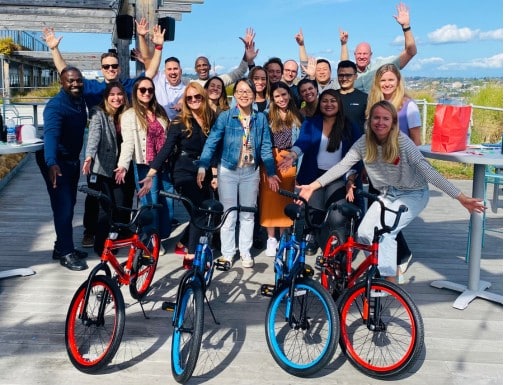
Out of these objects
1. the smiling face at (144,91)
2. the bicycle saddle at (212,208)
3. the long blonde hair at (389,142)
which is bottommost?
the bicycle saddle at (212,208)

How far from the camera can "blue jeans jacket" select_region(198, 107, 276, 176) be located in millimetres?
4594

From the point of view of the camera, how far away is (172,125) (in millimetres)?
4742

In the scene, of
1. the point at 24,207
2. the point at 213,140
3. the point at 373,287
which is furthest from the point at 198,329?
the point at 24,207

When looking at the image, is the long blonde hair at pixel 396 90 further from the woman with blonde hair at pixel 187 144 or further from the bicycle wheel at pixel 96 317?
the bicycle wheel at pixel 96 317

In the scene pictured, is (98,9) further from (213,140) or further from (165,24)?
(213,140)

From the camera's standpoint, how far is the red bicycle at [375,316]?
2.96m

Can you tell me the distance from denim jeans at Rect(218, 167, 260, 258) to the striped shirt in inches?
41.5

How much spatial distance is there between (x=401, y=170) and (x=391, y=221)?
356 mm

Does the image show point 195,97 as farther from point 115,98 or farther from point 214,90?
point 115,98

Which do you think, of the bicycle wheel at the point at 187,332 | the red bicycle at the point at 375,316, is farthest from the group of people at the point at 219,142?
the bicycle wheel at the point at 187,332

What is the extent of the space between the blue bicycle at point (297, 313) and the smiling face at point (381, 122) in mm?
848

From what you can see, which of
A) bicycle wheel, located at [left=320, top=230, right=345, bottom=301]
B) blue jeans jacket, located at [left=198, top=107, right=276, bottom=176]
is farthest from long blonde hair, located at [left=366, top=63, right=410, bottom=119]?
bicycle wheel, located at [left=320, top=230, right=345, bottom=301]

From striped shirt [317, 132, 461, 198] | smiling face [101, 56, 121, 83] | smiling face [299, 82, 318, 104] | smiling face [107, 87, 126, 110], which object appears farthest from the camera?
smiling face [299, 82, 318, 104]

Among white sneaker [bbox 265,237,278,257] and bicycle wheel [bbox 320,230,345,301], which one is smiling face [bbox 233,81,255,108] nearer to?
bicycle wheel [bbox 320,230,345,301]
